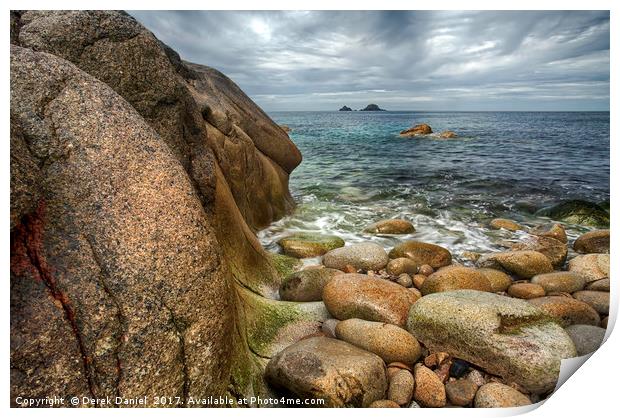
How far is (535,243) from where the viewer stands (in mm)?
7316

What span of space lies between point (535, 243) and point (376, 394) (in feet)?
18.4

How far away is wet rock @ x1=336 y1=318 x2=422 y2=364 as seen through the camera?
3.54m

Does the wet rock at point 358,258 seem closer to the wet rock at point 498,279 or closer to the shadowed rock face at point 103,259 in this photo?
the wet rock at point 498,279

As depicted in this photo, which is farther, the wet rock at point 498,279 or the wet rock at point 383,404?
the wet rock at point 498,279

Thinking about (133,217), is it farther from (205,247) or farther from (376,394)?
(376,394)

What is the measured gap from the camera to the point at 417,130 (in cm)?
3145

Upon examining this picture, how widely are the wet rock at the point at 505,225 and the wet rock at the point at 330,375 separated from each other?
637 cm

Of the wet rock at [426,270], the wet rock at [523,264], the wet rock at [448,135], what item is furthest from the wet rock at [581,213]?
the wet rock at [448,135]

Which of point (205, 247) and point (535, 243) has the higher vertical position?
point (205, 247)

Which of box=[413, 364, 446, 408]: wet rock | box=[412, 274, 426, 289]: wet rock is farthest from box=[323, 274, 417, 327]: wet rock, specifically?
box=[412, 274, 426, 289]: wet rock

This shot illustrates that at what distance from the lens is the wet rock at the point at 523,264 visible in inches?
230

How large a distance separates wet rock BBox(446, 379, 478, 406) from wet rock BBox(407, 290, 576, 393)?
0.24 meters

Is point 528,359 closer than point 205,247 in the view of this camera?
No
